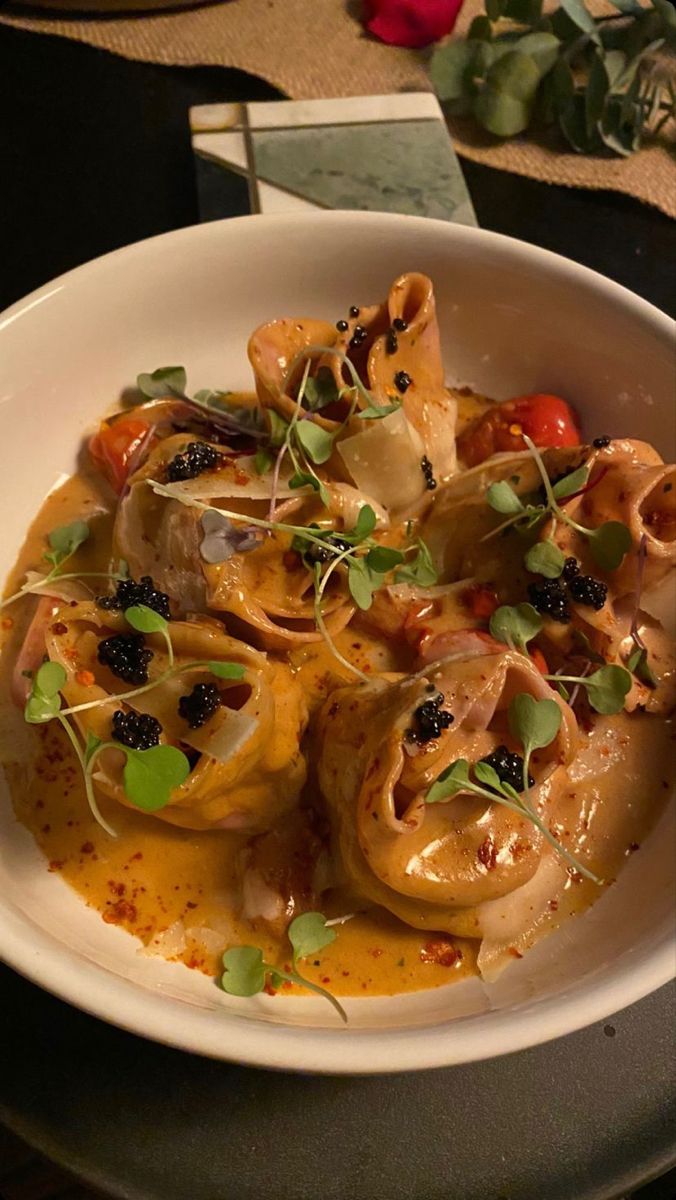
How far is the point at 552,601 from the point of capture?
5.74 ft

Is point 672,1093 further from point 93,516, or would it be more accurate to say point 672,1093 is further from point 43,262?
point 43,262

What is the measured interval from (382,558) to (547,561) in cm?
31

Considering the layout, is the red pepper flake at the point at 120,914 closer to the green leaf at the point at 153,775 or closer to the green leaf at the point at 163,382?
the green leaf at the point at 153,775

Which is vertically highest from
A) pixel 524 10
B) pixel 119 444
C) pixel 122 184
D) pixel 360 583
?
pixel 524 10

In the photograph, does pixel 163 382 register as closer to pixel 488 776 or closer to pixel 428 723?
pixel 428 723

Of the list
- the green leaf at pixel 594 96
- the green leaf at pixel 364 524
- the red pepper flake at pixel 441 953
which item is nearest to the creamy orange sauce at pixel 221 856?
the red pepper flake at pixel 441 953

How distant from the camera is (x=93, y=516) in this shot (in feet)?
6.75

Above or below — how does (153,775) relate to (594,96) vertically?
below

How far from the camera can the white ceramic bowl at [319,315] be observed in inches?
58.9

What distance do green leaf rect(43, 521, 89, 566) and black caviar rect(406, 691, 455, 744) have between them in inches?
34.1

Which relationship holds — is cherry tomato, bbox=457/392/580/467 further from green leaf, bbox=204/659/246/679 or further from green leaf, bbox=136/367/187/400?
green leaf, bbox=204/659/246/679

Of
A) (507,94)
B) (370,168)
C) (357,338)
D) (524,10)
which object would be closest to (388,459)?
(357,338)

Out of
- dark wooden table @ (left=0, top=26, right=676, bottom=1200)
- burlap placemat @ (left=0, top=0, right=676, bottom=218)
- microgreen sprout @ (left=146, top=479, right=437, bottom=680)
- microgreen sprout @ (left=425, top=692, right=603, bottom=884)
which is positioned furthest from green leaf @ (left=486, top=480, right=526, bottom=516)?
burlap placemat @ (left=0, top=0, right=676, bottom=218)

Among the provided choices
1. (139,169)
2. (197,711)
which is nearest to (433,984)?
(197,711)
